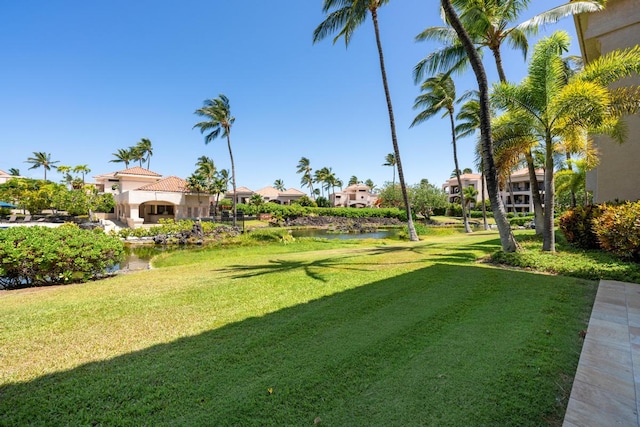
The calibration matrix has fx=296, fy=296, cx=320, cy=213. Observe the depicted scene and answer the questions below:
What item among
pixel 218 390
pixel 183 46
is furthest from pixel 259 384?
pixel 183 46

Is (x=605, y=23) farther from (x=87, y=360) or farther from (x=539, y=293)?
(x=87, y=360)

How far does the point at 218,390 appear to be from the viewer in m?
2.61

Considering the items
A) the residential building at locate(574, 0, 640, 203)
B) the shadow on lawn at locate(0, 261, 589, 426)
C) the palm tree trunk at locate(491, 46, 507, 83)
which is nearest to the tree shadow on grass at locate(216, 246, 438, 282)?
the shadow on lawn at locate(0, 261, 589, 426)

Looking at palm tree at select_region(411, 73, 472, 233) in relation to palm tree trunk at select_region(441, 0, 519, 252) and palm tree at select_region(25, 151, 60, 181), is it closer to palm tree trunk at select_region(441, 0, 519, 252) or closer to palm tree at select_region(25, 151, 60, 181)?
palm tree trunk at select_region(441, 0, 519, 252)

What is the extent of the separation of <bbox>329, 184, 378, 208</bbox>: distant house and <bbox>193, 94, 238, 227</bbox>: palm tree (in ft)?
140

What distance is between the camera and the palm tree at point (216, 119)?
3009 centimetres

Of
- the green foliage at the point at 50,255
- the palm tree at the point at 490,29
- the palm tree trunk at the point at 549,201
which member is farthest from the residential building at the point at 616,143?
the green foliage at the point at 50,255

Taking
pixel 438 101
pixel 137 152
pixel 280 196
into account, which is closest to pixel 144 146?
pixel 137 152

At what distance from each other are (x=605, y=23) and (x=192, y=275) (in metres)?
16.4

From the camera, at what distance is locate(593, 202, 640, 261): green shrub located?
685 centimetres

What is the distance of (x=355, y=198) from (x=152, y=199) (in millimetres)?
49066

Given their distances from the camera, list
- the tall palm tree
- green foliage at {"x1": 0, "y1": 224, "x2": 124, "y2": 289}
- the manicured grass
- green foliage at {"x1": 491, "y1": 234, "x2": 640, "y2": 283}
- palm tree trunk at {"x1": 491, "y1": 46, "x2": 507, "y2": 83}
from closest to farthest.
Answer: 1. the manicured grass
2. green foliage at {"x1": 491, "y1": 234, "x2": 640, "y2": 283}
3. green foliage at {"x1": 0, "y1": 224, "x2": 124, "y2": 289}
4. palm tree trunk at {"x1": 491, "y1": 46, "x2": 507, "y2": 83}
5. the tall palm tree

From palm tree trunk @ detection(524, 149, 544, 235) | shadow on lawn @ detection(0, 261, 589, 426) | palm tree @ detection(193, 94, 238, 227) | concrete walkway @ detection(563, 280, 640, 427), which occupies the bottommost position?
concrete walkway @ detection(563, 280, 640, 427)

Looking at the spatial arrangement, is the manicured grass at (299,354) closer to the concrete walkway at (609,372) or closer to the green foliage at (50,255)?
the concrete walkway at (609,372)
